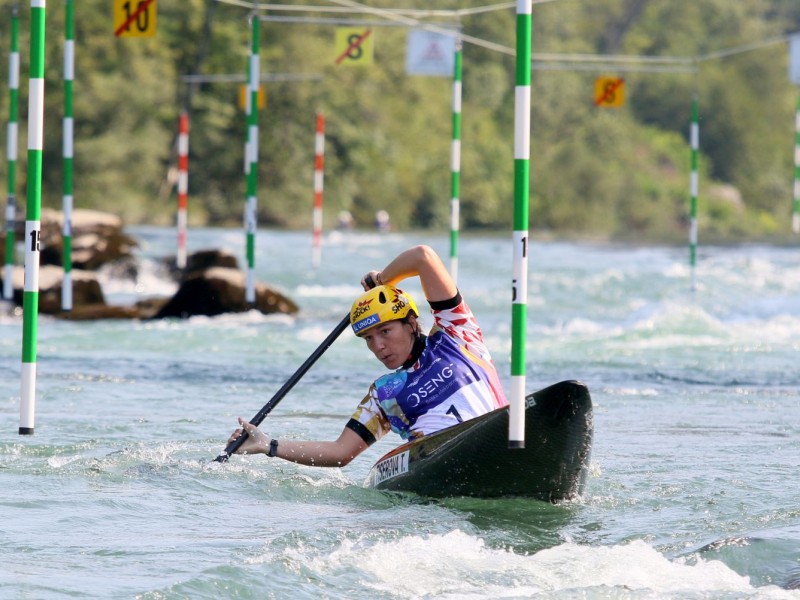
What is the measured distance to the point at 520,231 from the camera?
18.0 feet

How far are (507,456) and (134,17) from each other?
376 inches

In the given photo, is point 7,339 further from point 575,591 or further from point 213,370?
point 575,591

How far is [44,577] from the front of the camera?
16.5 ft

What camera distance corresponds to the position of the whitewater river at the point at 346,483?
5074 millimetres

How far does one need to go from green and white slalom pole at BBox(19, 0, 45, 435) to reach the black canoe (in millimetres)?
1651

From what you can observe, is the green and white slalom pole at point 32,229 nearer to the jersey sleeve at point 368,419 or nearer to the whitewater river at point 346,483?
the whitewater river at point 346,483

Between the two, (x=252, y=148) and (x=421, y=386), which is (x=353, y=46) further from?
(x=421, y=386)

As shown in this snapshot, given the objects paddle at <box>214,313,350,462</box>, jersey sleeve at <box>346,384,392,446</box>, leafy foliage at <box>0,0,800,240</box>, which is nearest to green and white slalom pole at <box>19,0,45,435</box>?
paddle at <box>214,313,350,462</box>

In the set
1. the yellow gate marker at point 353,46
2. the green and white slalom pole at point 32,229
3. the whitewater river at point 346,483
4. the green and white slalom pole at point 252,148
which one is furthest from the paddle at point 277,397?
the yellow gate marker at point 353,46

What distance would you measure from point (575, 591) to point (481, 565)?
0.45 meters

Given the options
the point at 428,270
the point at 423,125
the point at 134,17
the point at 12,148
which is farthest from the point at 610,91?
the point at 423,125

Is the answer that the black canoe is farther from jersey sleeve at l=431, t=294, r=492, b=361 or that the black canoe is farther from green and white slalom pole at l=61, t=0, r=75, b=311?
green and white slalom pole at l=61, t=0, r=75, b=311

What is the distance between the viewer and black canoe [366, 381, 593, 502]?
5918mm

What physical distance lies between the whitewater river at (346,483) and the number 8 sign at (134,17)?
8.99ft
